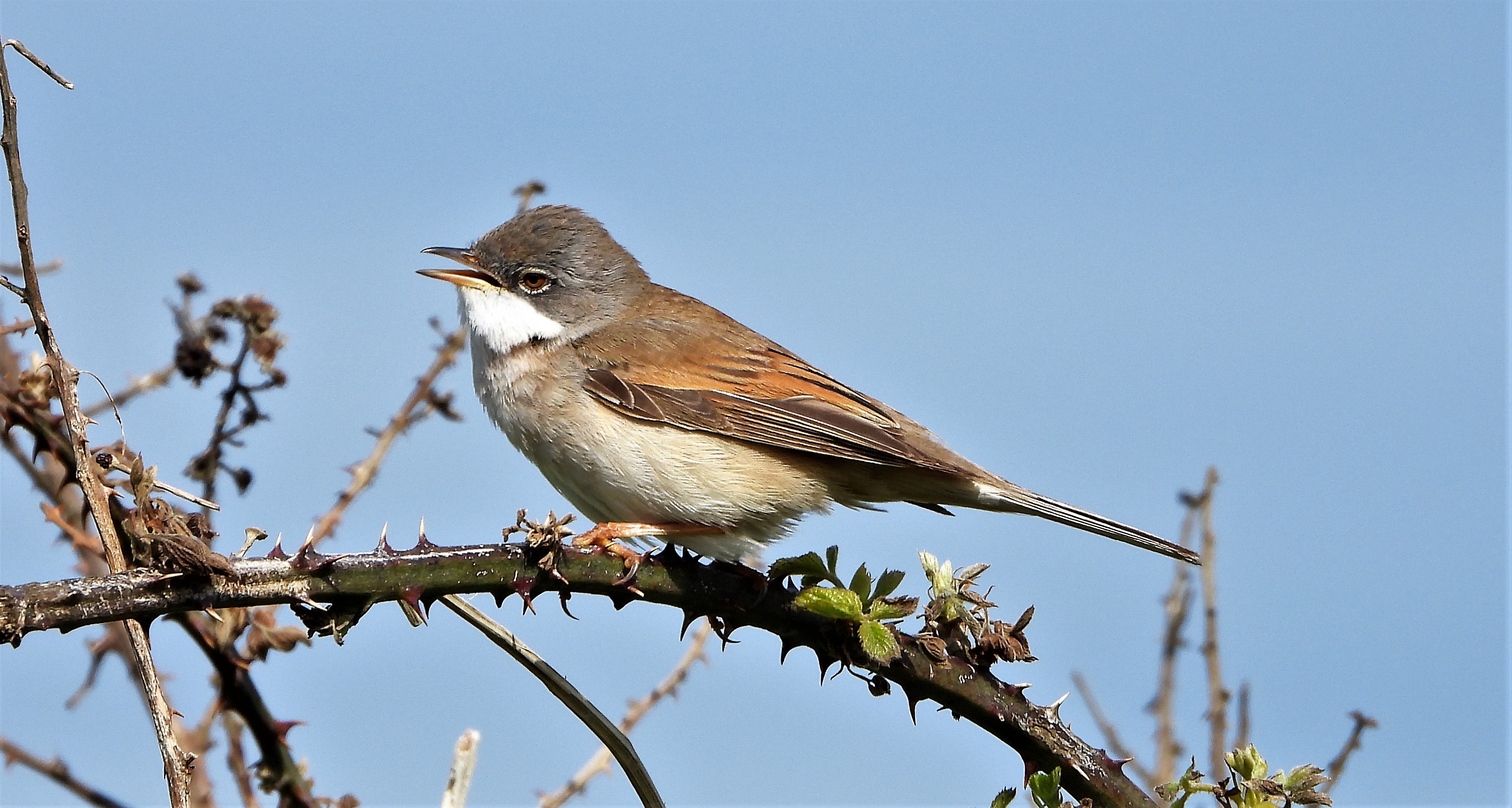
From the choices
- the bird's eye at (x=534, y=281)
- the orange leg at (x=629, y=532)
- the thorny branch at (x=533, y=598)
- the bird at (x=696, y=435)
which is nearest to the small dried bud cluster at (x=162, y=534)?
the thorny branch at (x=533, y=598)

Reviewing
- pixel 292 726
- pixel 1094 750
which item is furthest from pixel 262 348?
pixel 1094 750

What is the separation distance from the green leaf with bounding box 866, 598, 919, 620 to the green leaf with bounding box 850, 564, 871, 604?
0.9 inches

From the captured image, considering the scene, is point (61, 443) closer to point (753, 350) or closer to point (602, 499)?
point (602, 499)

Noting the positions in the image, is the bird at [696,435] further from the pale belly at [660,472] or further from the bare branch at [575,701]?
the bare branch at [575,701]

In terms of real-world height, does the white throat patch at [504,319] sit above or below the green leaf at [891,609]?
above

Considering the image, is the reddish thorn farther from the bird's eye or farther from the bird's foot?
the bird's eye

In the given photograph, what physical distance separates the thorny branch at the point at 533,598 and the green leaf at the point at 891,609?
0.08m

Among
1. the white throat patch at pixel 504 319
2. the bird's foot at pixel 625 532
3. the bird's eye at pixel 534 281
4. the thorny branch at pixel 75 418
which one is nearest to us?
the thorny branch at pixel 75 418

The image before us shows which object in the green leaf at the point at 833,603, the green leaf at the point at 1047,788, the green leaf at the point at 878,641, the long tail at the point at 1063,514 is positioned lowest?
the green leaf at the point at 1047,788

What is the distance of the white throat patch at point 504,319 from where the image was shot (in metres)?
6.16

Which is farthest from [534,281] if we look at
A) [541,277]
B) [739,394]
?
[739,394]

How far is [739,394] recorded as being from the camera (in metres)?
5.83

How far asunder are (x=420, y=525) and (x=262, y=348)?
155cm

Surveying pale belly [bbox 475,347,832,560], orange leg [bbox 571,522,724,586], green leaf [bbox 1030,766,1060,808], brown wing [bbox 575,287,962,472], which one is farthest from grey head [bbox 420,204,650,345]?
green leaf [bbox 1030,766,1060,808]
